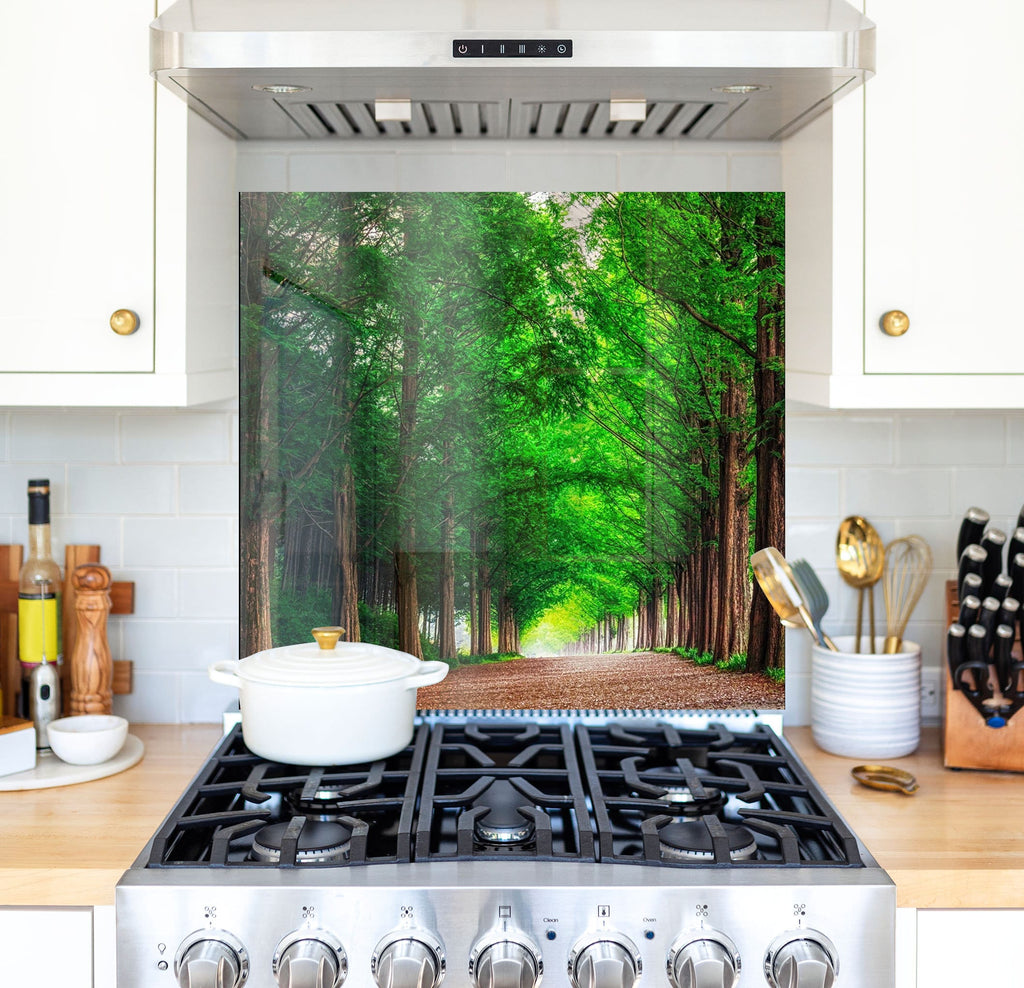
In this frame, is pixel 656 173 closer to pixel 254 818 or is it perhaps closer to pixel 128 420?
pixel 128 420

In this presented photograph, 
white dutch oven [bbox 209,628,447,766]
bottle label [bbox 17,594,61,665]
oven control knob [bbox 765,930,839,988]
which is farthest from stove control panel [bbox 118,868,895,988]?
bottle label [bbox 17,594,61,665]

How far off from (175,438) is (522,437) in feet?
2.16

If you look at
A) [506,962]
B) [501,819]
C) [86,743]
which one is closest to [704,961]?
[506,962]

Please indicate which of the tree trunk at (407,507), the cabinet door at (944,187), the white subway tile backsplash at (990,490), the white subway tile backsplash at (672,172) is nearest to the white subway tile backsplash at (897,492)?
the white subway tile backsplash at (990,490)

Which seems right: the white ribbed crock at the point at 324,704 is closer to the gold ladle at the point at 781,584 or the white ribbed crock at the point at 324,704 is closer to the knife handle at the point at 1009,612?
the gold ladle at the point at 781,584

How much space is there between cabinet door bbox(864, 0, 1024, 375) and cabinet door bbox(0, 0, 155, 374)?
3.62 ft

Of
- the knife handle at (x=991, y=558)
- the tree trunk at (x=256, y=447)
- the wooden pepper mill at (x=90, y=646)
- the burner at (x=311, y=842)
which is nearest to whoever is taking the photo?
the burner at (x=311, y=842)

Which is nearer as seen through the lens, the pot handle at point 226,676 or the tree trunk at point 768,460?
the pot handle at point 226,676

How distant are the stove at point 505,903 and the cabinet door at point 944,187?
0.74m

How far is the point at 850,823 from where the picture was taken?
1.66 meters

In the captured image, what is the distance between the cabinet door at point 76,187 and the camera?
1728 millimetres

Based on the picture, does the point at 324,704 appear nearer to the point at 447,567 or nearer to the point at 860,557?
the point at 447,567

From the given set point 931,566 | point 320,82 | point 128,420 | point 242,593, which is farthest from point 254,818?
point 931,566

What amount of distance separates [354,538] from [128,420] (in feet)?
1.58
